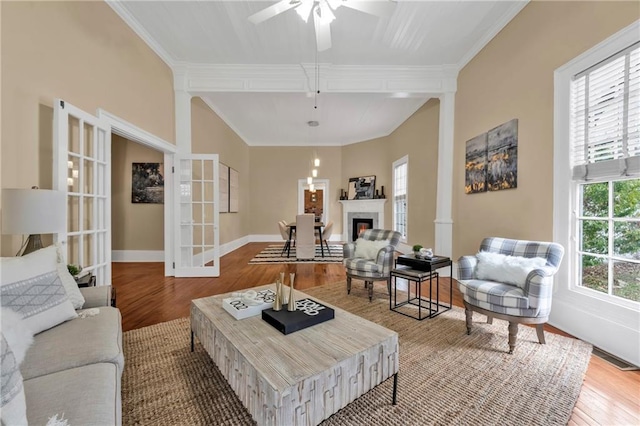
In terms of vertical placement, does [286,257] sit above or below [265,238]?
below

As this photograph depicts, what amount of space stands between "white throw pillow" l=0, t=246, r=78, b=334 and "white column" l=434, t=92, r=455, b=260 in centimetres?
430

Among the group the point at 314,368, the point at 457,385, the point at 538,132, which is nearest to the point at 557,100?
the point at 538,132

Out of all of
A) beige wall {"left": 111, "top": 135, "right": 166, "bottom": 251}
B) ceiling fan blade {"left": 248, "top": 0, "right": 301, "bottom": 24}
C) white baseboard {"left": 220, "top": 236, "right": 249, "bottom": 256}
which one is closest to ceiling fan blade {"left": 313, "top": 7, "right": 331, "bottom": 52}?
ceiling fan blade {"left": 248, "top": 0, "right": 301, "bottom": 24}

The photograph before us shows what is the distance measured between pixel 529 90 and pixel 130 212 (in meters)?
6.70

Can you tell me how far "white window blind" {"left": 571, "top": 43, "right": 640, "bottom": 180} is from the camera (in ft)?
6.16

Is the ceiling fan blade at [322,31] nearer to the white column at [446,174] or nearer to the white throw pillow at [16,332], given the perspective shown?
the white column at [446,174]

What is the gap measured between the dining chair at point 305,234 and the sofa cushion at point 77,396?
13.3 feet

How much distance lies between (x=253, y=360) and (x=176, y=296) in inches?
99.2

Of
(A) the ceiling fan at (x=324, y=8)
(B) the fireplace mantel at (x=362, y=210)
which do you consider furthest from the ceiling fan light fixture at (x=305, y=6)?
(B) the fireplace mantel at (x=362, y=210)

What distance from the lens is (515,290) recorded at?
80.8 inches

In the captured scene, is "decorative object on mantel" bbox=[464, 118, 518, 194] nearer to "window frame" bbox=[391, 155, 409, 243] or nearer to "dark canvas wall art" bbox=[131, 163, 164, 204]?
"window frame" bbox=[391, 155, 409, 243]

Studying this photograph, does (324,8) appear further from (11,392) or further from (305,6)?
(11,392)

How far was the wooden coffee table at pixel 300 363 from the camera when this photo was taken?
1.05m

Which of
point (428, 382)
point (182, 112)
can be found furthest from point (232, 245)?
point (428, 382)
